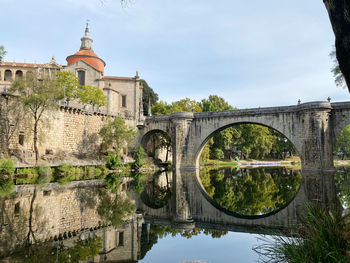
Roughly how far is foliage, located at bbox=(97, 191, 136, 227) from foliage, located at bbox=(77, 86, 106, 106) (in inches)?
1091

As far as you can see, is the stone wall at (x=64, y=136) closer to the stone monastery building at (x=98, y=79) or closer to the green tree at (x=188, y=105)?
the stone monastery building at (x=98, y=79)

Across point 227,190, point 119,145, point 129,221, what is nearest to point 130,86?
point 119,145

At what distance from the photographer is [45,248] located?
6684 mm

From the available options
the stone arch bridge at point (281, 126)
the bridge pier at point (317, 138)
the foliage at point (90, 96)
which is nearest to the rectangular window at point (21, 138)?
the foliage at point (90, 96)

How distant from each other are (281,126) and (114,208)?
2673cm

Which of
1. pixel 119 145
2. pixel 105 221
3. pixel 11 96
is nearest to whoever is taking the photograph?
pixel 105 221

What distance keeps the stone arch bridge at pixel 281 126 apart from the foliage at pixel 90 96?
7.42 meters

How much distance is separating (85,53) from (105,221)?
152 feet

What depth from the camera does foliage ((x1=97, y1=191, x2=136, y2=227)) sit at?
32.5ft

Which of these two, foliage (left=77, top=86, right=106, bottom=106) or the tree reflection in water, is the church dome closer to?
foliage (left=77, top=86, right=106, bottom=106)

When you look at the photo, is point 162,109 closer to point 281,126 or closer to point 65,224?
point 281,126

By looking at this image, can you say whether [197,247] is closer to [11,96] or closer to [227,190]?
[227,190]

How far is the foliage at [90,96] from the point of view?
40.2 meters

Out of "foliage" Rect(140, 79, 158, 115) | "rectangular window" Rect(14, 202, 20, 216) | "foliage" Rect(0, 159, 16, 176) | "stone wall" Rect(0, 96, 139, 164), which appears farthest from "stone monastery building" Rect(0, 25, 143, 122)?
"rectangular window" Rect(14, 202, 20, 216)
